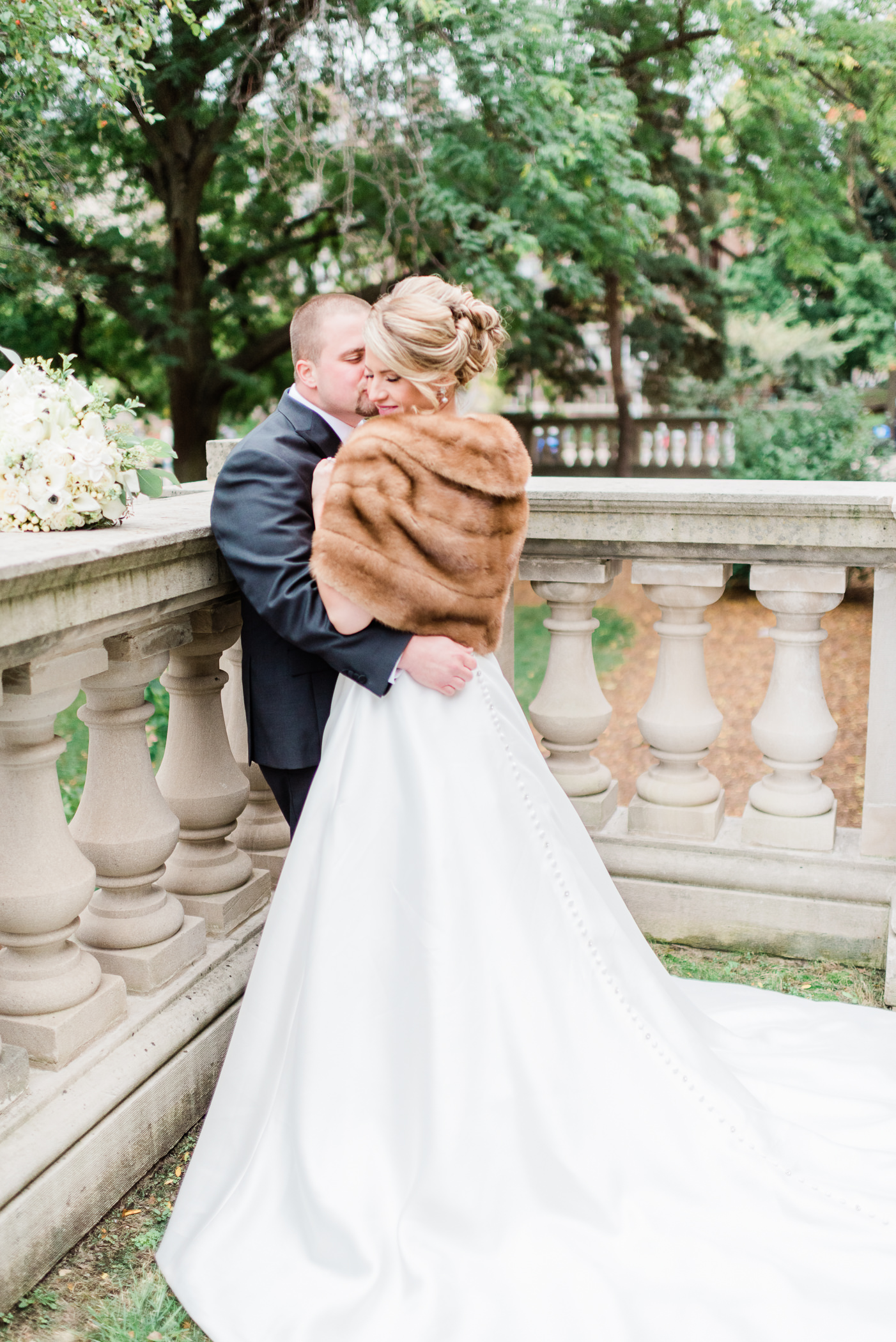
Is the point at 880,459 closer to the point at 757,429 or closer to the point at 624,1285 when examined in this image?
the point at 757,429

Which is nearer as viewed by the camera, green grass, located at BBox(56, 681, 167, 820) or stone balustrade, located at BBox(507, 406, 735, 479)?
green grass, located at BBox(56, 681, 167, 820)

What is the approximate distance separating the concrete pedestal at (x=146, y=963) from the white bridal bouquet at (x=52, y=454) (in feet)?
3.42

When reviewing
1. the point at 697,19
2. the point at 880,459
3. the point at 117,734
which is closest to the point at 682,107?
the point at 697,19

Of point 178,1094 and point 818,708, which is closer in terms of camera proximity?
point 178,1094

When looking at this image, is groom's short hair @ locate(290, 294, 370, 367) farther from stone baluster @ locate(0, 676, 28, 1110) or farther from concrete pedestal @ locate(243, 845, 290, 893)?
concrete pedestal @ locate(243, 845, 290, 893)

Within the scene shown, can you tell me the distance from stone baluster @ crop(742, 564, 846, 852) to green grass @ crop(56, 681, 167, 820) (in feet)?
14.9

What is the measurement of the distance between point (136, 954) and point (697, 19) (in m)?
13.6

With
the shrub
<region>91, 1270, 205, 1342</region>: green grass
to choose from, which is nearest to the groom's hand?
<region>91, 1270, 205, 1342</region>: green grass

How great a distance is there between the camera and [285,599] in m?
2.57

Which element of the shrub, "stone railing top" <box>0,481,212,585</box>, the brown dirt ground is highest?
"stone railing top" <box>0,481,212,585</box>

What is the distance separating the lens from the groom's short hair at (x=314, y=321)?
2.91m

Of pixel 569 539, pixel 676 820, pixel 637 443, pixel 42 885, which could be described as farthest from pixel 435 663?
pixel 637 443

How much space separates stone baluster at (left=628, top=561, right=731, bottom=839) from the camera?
11.5ft

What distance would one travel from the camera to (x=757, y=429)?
13930mm
